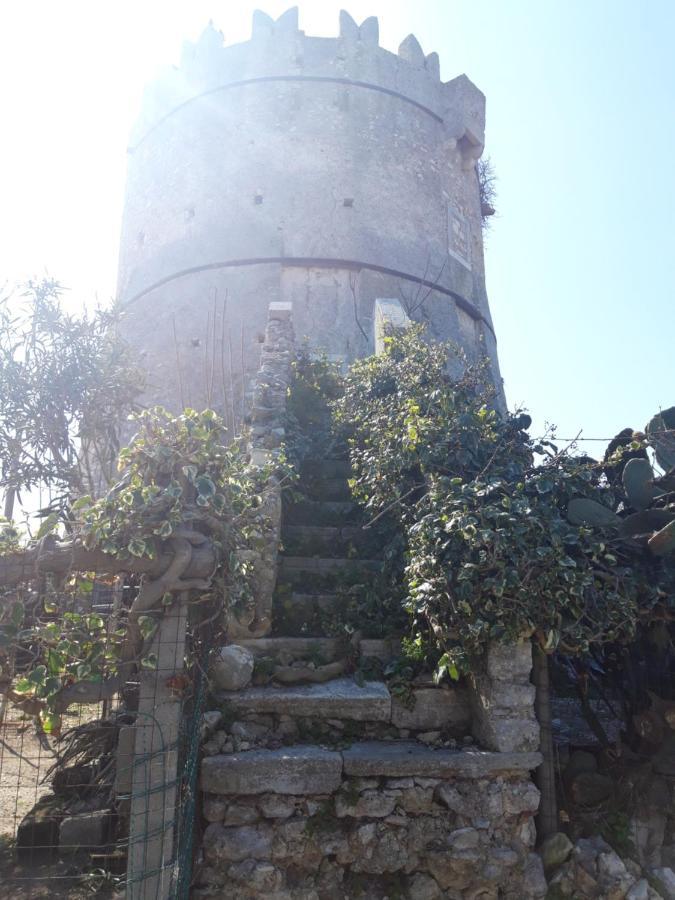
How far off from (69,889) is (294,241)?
32.8ft

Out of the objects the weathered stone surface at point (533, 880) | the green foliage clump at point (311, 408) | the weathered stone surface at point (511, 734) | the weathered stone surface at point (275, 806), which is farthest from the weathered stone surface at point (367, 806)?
the green foliage clump at point (311, 408)

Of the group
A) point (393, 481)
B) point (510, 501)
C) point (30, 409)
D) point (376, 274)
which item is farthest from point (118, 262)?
point (510, 501)

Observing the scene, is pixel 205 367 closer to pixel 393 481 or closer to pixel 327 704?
pixel 393 481

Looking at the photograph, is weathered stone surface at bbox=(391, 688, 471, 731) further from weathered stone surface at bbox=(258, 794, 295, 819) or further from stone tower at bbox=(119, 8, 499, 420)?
stone tower at bbox=(119, 8, 499, 420)

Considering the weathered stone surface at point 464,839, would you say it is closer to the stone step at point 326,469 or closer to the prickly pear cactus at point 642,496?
the prickly pear cactus at point 642,496

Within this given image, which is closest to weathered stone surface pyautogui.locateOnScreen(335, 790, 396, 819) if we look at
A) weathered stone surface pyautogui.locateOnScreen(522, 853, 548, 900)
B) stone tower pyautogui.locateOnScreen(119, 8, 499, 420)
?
weathered stone surface pyautogui.locateOnScreen(522, 853, 548, 900)

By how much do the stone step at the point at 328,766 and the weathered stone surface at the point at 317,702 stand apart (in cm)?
20

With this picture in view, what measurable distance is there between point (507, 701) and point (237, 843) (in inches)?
55.8

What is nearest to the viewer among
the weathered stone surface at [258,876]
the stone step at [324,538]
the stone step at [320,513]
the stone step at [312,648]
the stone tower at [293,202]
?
the weathered stone surface at [258,876]

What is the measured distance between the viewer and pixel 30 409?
19.8ft

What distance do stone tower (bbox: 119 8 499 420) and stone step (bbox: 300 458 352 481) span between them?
181 inches

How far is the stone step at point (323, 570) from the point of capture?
4852mm

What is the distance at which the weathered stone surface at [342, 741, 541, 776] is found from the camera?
3342 millimetres

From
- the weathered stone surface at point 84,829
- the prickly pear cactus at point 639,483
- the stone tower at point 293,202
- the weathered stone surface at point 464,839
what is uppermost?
the stone tower at point 293,202
